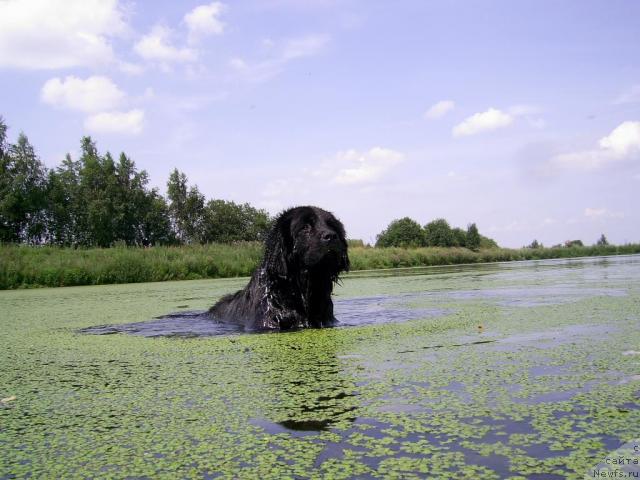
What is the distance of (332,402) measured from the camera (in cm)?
271

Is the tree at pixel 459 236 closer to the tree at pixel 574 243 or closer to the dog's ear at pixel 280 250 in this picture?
the tree at pixel 574 243

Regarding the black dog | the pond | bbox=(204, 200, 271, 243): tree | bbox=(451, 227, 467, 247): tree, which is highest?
bbox=(204, 200, 271, 243): tree

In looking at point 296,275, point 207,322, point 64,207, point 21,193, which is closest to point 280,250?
point 296,275

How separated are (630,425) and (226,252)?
902 inches

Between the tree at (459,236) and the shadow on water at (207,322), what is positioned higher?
the tree at (459,236)

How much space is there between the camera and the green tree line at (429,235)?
56.2 m

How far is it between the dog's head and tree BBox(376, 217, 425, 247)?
5221 centimetres

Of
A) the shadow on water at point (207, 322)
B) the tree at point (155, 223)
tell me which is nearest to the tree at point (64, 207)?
the tree at point (155, 223)

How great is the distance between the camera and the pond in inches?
75.8

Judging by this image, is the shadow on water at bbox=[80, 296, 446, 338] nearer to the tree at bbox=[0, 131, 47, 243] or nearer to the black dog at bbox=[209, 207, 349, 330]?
the black dog at bbox=[209, 207, 349, 330]

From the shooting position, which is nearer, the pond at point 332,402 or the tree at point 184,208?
the pond at point 332,402

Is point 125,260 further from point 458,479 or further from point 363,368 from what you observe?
point 458,479

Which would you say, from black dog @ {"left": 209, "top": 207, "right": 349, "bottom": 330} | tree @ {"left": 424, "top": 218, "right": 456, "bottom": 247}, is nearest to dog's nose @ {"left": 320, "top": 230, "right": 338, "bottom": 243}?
black dog @ {"left": 209, "top": 207, "right": 349, "bottom": 330}

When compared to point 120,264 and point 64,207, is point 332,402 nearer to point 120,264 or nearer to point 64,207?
point 120,264
